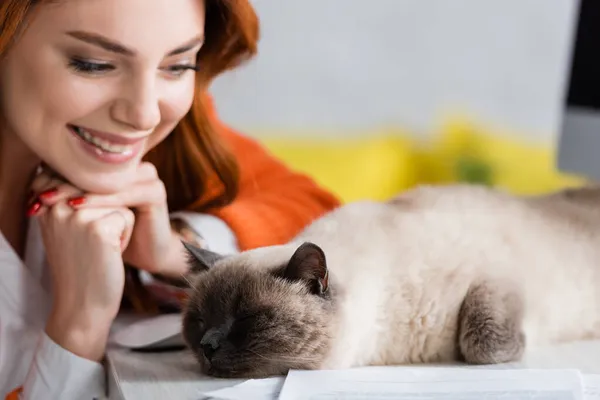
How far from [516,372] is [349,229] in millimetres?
272

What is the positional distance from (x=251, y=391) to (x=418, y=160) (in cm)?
91

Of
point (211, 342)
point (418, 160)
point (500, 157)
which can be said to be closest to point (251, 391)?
point (211, 342)

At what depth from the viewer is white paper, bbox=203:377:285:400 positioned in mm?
775

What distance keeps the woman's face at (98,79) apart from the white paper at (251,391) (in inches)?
13.3

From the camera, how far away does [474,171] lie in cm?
168

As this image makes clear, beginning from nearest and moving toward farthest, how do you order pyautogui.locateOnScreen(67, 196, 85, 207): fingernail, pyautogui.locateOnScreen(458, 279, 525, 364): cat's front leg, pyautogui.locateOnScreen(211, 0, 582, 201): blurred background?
pyautogui.locateOnScreen(458, 279, 525, 364): cat's front leg, pyautogui.locateOnScreen(67, 196, 85, 207): fingernail, pyautogui.locateOnScreen(211, 0, 582, 201): blurred background

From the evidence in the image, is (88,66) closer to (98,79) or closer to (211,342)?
(98,79)

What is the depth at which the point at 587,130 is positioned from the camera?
1.32m

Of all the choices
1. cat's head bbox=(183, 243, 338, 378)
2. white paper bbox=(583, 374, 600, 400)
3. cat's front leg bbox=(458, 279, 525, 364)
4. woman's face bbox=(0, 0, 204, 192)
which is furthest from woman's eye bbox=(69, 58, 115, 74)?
white paper bbox=(583, 374, 600, 400)

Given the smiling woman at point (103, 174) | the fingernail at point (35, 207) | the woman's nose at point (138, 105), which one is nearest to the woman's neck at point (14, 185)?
the smiling woman at point (103, 174)

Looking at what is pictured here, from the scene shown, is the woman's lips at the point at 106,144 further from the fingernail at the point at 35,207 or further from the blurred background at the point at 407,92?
the blurred background at the point at 407,92

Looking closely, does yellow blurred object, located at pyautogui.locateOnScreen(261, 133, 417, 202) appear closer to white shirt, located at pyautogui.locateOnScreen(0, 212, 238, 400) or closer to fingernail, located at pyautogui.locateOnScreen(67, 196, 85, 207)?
white shirt, located at pyautogui.locateOnScreen(0, 212, 238, 400)

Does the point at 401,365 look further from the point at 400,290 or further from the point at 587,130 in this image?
the point at 587,130

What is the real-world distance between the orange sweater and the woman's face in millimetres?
207
